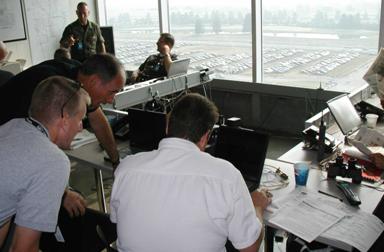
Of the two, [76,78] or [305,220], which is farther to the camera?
[76,78]

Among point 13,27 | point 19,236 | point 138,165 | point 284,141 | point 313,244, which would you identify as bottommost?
point 284,141

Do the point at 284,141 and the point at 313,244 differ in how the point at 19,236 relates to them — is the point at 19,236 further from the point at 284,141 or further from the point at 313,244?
the point at 284,141

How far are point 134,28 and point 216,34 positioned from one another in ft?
5.91

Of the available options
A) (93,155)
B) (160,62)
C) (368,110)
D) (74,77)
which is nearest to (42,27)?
(160,62)

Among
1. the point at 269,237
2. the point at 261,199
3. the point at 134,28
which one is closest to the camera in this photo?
the point at 261,199

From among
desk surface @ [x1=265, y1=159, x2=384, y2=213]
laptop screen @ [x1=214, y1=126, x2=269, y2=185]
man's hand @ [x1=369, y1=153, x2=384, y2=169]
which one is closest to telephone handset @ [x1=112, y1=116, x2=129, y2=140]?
laptop screen @ [x1=214, y1=126, x2=269, y2=185]

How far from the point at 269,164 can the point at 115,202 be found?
1.26 m

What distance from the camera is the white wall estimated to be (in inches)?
245

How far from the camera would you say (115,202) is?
158 centimetres

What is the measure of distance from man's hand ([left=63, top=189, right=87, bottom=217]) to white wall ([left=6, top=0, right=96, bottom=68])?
4743mm

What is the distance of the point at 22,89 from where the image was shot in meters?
2.22

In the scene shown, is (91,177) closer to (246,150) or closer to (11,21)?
(246,150)

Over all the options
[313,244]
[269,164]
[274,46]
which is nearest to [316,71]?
[274,46]

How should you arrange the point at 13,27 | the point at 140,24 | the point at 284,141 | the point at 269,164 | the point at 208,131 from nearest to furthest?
the point at 208,131 → the point at 269,164 → the point at 284,141 → the point at 13,27 → the point at 140,24
